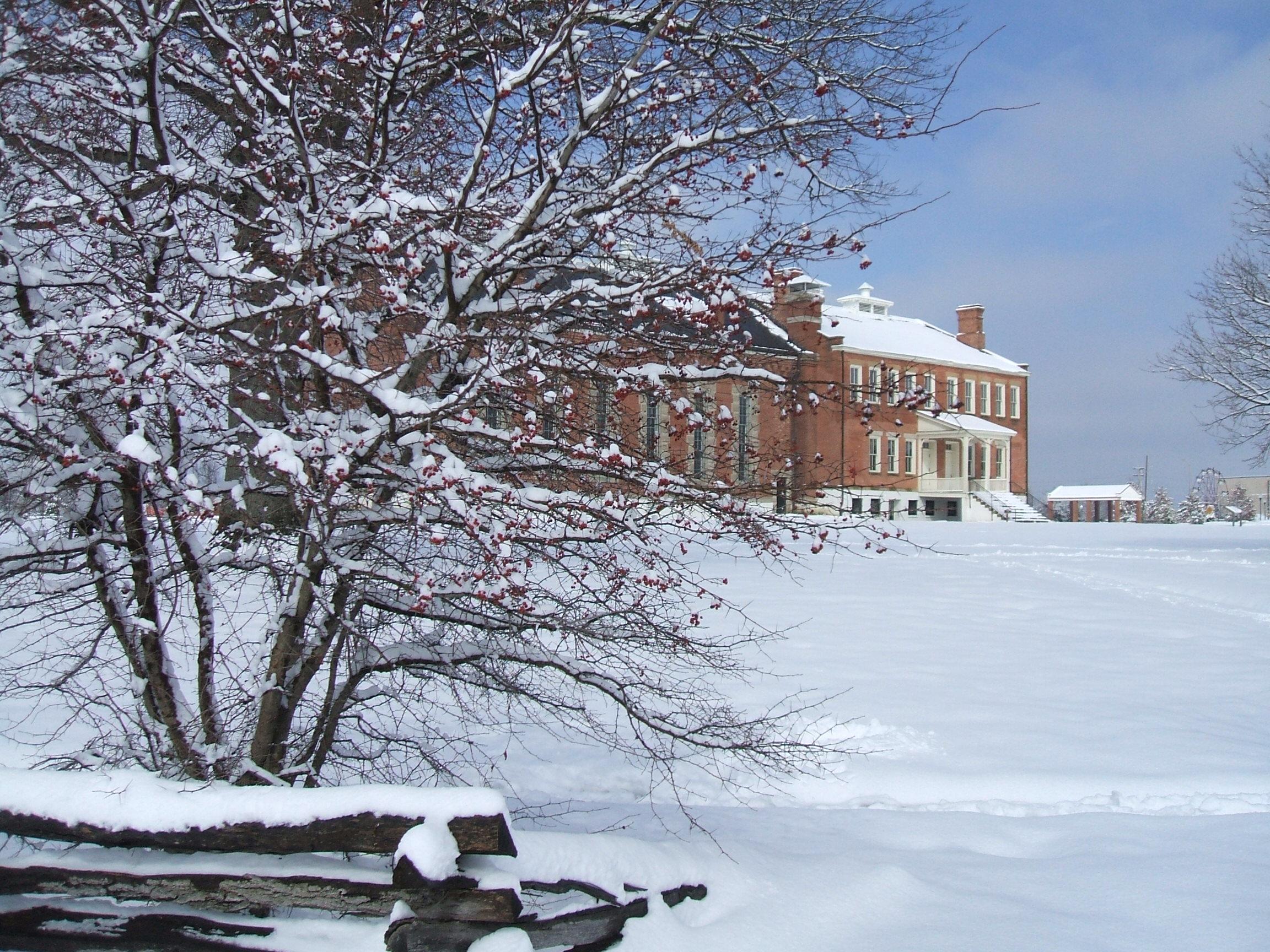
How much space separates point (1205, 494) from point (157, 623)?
3818 inches

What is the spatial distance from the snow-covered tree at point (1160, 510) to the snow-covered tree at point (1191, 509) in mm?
564

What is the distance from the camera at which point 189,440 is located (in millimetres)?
5223

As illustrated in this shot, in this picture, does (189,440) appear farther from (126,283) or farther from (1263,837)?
(1263,837)

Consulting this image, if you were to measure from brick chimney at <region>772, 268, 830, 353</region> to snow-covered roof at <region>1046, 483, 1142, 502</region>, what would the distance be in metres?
80.5

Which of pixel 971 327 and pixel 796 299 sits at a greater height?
pixel 971 327

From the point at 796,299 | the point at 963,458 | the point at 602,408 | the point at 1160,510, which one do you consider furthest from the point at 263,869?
the point at 1160,510

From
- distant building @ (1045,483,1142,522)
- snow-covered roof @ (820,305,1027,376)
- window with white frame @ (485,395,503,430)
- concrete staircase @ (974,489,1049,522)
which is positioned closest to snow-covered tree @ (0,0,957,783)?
window with white frame @ (485,395,503,430)

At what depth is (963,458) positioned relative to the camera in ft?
159

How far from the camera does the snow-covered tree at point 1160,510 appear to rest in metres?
71.9

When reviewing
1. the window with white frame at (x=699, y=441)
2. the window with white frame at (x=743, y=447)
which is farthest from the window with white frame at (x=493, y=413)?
the window with white frame at (x=743, y=447)

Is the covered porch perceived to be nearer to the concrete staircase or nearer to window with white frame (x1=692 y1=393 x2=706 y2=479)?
the concrete staircase

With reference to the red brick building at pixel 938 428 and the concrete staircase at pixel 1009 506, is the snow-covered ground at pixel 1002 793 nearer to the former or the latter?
the red brick building at pixel 938 428

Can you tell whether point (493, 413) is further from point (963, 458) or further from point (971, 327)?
point (971, 327)

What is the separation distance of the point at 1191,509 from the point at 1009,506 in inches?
1425
